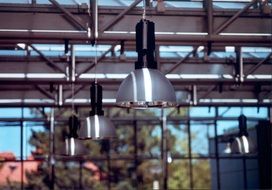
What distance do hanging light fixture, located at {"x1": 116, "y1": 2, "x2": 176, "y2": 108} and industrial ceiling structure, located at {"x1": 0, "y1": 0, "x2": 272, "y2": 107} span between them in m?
2.74

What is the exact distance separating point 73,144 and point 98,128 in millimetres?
2287

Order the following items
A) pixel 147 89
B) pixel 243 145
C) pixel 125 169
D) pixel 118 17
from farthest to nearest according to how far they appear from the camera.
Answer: pixel 125 169 < pixel 243 145 < pixel 118 17 < pixel 147 89

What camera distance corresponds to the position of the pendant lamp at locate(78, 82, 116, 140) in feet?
19.8

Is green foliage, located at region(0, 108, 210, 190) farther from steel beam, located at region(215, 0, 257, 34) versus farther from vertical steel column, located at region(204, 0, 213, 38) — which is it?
steel beam, located at region(215, 0, 257, 34)

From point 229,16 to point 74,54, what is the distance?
3.31 meters

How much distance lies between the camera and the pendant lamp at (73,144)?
8242mm

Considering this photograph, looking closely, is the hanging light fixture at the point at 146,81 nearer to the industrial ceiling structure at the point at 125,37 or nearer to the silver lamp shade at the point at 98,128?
the silver lamp shade at the point at 98,128

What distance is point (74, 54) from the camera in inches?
377

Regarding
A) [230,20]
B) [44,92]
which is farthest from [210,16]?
A: [44,92]

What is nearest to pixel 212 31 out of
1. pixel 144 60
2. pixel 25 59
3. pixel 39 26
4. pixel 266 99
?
pixel 39 26

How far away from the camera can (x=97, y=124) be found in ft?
19.9

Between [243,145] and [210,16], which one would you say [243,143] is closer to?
[243,145]

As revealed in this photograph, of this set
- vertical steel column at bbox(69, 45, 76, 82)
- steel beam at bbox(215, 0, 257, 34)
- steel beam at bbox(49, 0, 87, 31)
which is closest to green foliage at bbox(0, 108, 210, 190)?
vertical steel column at bbox(69, 45, 76, 82)

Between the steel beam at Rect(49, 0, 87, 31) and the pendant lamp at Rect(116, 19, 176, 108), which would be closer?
the pendant lamp at Rect(116, 19, 176, 108)
